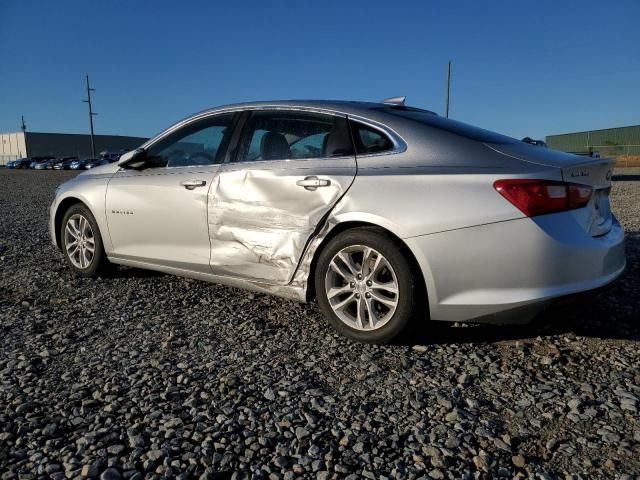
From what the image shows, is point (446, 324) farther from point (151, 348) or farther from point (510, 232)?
point (151, 348)

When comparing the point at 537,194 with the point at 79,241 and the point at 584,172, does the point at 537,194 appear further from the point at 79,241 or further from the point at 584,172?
the point at 79,241

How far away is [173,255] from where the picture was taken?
13.9 feet

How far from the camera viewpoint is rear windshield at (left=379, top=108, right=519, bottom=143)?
10.8ft

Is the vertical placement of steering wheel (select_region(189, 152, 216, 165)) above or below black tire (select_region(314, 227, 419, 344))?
above

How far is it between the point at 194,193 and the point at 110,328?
1143 millimetres

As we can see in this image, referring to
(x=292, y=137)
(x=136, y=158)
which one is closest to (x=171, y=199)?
(x=136, y=158)

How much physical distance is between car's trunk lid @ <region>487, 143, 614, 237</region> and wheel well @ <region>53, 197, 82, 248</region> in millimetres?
3997

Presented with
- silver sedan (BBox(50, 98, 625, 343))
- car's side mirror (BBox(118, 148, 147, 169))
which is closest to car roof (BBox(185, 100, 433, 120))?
silver sedan (BBox(50, 98, 625, 343))

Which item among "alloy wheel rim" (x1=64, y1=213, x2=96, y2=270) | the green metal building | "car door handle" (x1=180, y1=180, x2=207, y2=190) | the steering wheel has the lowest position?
"alloy wheel rim" (x1=64, y1=213, x2=96, y2=270)

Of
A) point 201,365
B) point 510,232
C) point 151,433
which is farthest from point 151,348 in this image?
point 510,232

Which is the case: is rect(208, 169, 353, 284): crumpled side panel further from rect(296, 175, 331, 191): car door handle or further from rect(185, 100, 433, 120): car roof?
rect(185, 100, 433, 120): car roof

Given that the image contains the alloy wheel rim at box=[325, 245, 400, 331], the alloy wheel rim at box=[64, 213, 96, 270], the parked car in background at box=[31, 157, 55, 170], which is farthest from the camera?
the parked car in background at box=[31, 157, 55, 170]

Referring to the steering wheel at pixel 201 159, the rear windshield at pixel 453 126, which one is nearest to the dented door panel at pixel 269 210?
the steering wheel at pixel 201 159

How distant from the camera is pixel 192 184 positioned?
405 centimetres
